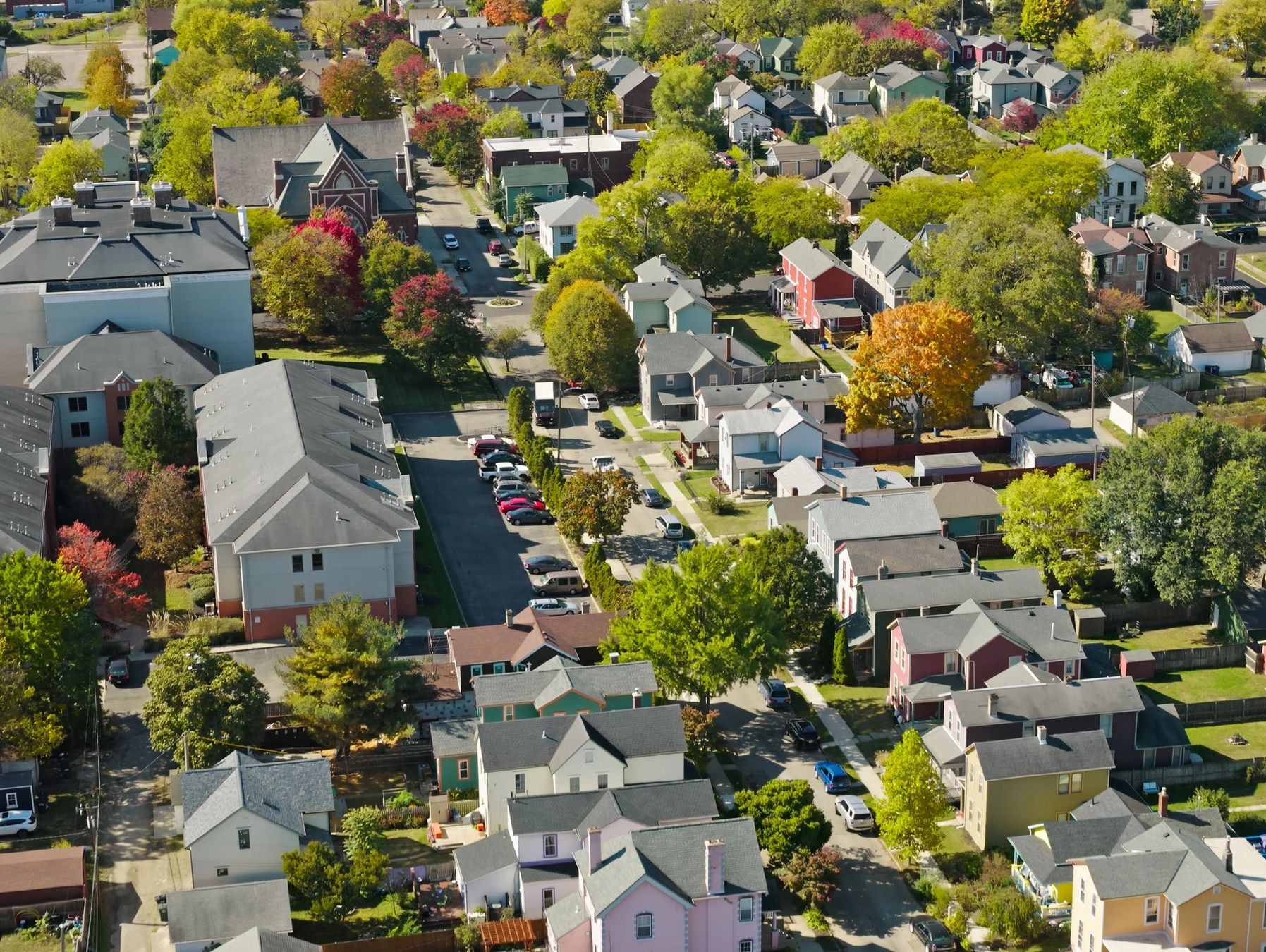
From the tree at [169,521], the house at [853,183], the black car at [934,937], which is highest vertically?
the house at [853,183]

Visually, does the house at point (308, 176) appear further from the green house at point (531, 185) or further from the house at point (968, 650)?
the house at point (968, 650)

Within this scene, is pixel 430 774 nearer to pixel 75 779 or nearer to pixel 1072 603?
pixel 75 779

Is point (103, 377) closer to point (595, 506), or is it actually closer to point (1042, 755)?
point (595, 506)

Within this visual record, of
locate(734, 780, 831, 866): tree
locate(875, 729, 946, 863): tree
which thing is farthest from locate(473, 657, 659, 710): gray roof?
locate(875, 729, 946, 863): tree

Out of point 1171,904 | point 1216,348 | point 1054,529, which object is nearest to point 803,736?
point 1171,904

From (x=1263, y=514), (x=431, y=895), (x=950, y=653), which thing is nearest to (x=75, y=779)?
(x=431, y=895)

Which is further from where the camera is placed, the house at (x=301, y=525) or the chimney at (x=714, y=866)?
the house at (x=301, y=525)

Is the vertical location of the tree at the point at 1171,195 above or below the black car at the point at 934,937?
above

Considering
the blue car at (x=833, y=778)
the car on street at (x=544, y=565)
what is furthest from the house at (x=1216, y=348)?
the blue car at (x=833, y=778)
